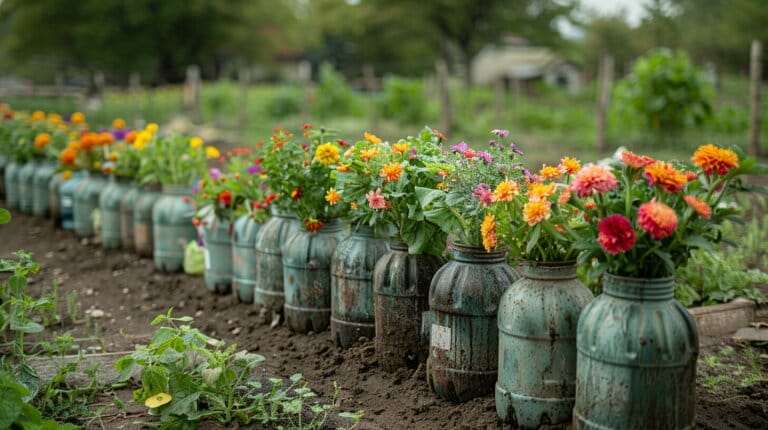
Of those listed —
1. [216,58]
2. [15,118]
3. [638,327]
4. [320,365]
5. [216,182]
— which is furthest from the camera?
[216,58]

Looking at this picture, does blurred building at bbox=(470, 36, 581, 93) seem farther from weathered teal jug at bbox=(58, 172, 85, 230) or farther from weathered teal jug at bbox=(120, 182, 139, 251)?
weathered teal jug at bbox=(120, 182, 139, 251)

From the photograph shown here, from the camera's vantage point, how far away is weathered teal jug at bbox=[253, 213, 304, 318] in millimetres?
4711

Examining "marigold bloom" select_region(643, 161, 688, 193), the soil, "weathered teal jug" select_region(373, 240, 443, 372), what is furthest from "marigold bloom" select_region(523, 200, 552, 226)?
"weathered teal jug" select_region(373, 240, 443, 372)

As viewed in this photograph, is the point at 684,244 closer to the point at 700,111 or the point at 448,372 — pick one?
the point at 448,372

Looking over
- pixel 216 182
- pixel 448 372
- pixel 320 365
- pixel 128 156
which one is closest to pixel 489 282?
pixel 448 372

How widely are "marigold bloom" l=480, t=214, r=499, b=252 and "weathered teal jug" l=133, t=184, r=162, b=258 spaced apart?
403 centimetres

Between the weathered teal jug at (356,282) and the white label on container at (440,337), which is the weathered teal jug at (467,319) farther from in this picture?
the weathered teal jug at (356,282)

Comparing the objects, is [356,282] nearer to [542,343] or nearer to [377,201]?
[377,201]

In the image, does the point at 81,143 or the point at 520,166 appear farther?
the point at 81,143

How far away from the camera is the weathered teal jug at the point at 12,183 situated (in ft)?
30.2

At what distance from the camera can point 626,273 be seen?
263cm

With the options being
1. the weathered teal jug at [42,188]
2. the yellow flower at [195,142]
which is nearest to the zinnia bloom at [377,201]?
the yellow flower at [195,142]

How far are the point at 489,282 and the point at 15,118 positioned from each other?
7894 millimetres

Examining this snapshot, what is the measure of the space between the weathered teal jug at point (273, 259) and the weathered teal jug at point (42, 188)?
475 centimetres
